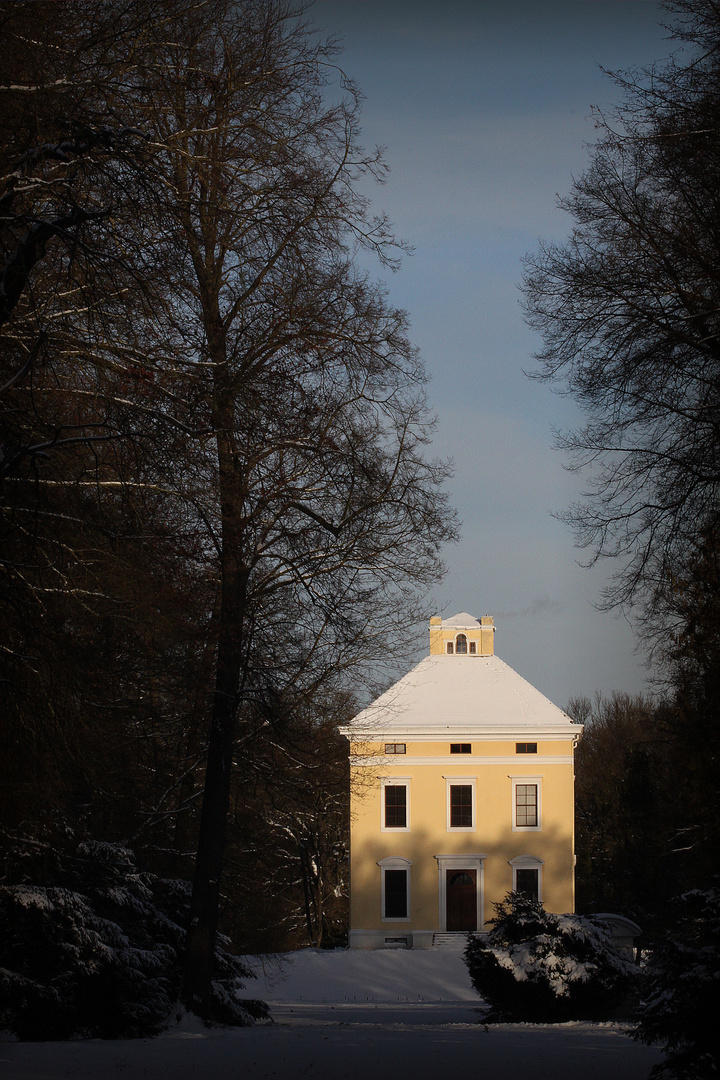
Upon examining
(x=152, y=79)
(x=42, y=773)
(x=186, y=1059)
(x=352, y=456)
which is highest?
(x=152, y=79)

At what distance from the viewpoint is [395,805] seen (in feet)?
111

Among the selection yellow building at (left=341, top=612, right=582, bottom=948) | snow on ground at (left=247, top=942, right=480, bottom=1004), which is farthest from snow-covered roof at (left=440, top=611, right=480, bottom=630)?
snow on ground at (left=247, top=942, right=480, bottom=1004)

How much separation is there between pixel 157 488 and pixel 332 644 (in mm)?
4749

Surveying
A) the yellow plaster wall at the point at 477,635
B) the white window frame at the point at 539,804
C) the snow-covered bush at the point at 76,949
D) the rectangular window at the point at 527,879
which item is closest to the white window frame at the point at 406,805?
the white window frame at the point at 539,804

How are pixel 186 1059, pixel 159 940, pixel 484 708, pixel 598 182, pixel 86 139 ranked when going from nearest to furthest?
pixel 86 139 < pixel 186 1059 < pixel 598 182 < pixel 159 940 < pixel 484 708

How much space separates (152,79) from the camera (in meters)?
7.77

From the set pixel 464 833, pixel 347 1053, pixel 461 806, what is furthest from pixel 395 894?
pixel 347 1053

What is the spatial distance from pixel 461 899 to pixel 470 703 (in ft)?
20.8

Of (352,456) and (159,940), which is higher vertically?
(352,456)

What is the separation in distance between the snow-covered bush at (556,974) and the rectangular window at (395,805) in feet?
65.6

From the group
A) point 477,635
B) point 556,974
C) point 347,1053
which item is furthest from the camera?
point 477,635

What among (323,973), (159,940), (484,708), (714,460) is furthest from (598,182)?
(484,708)

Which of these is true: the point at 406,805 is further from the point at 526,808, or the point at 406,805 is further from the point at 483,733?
the point at 526,808

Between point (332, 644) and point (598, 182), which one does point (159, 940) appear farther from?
point (598, 182)
